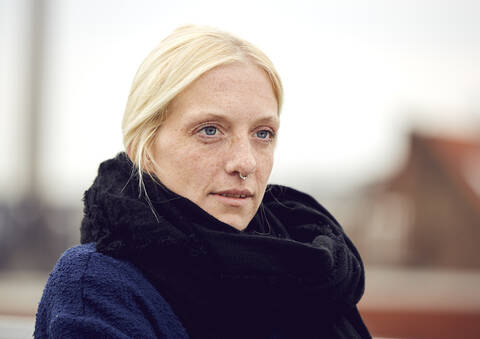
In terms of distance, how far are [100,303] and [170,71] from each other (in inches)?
21.7

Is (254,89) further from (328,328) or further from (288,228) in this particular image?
(328,328)

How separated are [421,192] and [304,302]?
8.31 m

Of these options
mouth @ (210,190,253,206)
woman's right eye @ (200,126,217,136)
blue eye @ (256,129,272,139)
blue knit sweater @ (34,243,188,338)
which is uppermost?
woman's right eye @ (200,126,217,136)

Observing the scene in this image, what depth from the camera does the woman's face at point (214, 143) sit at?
4.36ft

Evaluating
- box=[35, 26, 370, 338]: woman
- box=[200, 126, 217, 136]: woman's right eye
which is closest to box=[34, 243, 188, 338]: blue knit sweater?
box=[35, 26, 370, 338]: woman

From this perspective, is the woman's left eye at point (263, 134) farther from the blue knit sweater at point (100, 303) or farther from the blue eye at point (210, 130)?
the blue knit sweater at point (100, 303)

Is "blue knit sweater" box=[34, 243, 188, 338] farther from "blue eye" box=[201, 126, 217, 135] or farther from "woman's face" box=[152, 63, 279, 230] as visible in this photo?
"blue eye" box=[201, 126, 217, 135]

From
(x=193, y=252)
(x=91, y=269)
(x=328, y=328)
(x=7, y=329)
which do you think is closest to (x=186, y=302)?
(x=193, y=252)

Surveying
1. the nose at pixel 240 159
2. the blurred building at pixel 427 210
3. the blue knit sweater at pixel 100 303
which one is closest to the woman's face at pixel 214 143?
the nose at pixel 240 159

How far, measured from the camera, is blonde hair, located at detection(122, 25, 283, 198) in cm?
132

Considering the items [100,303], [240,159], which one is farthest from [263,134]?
[100,303]

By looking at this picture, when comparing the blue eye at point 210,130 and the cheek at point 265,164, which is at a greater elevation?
the blue eye at point 210,130

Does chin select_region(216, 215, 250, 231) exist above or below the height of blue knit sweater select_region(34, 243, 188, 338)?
above

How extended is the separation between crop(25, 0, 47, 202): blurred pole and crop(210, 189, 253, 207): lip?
8.09m
